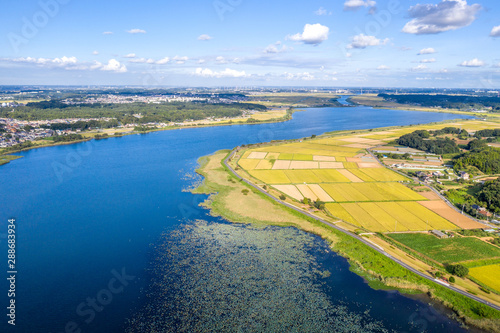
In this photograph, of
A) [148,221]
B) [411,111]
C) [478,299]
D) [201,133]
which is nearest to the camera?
[478,299]

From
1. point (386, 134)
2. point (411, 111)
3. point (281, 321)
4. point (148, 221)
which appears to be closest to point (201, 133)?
point (386, 134)

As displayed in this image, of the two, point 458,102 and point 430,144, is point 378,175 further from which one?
point 458,102

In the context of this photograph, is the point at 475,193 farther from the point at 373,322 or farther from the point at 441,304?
the point at 373,322

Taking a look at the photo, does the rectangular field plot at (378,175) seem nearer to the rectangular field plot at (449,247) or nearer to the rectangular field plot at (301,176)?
the rectangular field plot at (301,176)

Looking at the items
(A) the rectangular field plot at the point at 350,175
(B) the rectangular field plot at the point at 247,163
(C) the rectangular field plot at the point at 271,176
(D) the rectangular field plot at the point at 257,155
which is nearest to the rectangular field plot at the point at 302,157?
(D) the rectangular field plot at the point at 257,155

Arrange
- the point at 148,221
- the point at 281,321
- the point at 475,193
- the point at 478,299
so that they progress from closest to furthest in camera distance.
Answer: the point at 281,321
the point at 478,299
the point at 148,221
the point at 475,193

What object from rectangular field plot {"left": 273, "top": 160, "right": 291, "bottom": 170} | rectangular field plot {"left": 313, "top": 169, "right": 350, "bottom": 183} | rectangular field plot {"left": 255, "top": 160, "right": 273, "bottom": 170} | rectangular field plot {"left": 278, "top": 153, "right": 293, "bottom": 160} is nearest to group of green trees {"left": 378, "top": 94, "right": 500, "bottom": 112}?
rectangular field plot {"left": 278, "top": 153, "right": 293, "bottom": 160}

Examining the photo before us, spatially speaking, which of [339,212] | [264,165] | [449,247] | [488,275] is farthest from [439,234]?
[264,165]
